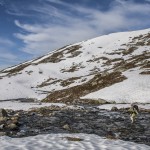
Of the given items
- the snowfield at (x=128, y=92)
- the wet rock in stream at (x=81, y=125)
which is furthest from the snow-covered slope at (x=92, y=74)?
the wet rock in stream at (x=81, y=125)

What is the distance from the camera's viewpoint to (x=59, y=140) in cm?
1720

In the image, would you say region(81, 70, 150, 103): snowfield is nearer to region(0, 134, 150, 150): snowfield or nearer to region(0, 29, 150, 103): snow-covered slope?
region(0, 29, 150, 103): snow-covered slope

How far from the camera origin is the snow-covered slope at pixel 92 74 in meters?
45.6

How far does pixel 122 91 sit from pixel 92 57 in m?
61.0

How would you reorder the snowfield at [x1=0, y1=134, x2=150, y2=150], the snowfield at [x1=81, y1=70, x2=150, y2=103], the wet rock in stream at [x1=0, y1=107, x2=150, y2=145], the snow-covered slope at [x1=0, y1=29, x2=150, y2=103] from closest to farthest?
the snowfield at [x1=0, y1=134, x2=150, y2=150], the wet rock in stream at [x1=0, y1=107, x2=150, y2=145], the snowfield at [x1=81, y1=70, x2=150, y2=103], the snow-covered slope at [x1=0, y1=29, x2=150, y2=103]

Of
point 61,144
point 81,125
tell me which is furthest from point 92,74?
point 61,144

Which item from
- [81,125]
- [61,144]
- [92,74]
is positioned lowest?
[61,144]

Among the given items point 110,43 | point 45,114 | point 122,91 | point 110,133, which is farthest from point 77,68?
point 110,133

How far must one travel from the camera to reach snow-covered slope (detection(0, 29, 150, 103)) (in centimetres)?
4562

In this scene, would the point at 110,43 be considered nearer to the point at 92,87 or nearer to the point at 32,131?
the point at 92,87

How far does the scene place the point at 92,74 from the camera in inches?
3216

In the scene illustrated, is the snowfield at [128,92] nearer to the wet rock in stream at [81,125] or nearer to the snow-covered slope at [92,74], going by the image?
the snow-covered slope at [92,74]

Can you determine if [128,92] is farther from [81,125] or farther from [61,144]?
[61,144]

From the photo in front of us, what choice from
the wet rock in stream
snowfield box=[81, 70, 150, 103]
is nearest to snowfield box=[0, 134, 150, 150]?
the wet rock in stream
